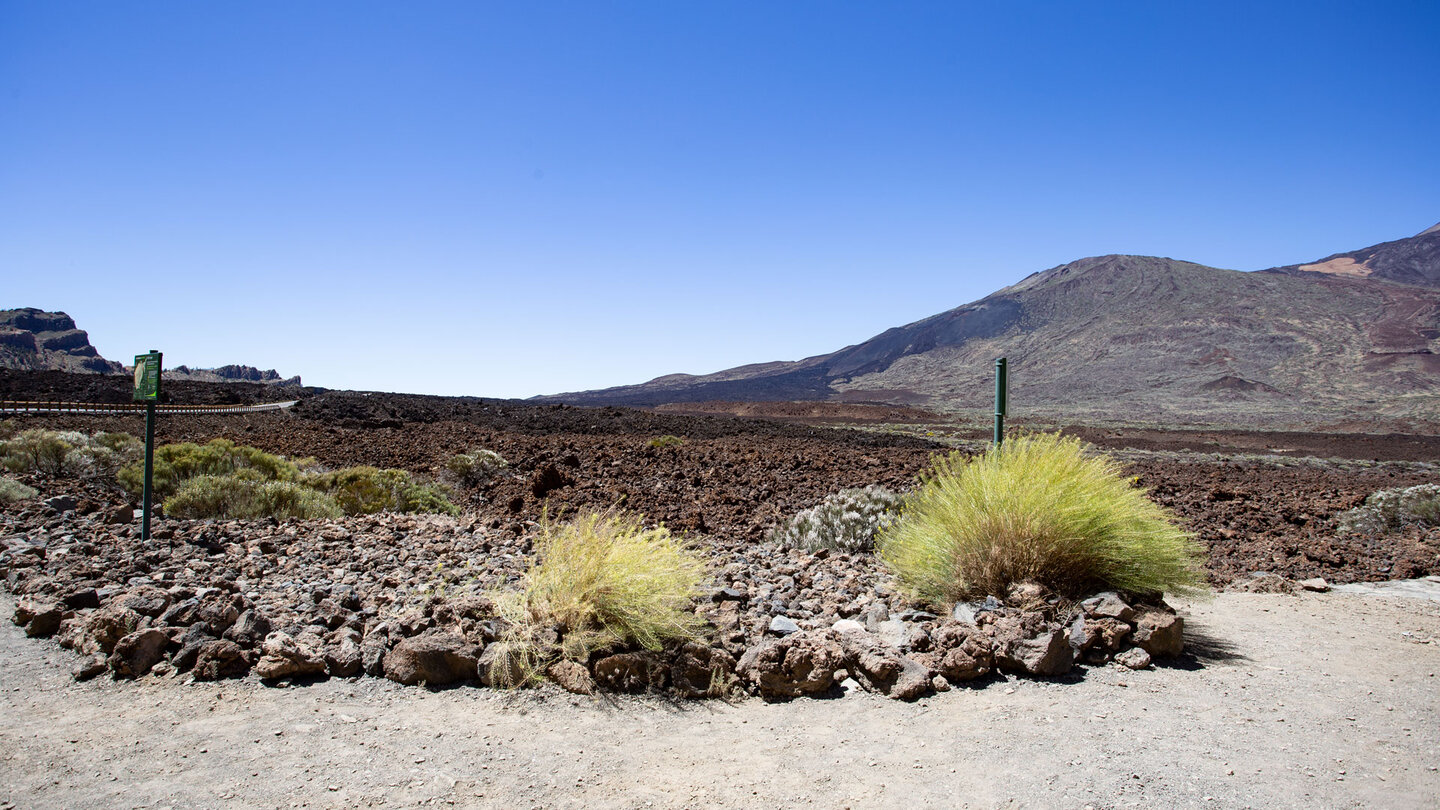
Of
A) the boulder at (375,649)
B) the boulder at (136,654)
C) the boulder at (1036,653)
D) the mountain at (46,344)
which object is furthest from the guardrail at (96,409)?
the mountain at (46,344)

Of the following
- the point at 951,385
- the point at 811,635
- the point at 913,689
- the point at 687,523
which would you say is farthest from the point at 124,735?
the point at 951,385

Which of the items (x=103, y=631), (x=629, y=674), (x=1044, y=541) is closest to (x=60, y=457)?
(x=103, y=631)

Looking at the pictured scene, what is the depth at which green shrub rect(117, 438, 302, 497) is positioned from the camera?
34.4 ft

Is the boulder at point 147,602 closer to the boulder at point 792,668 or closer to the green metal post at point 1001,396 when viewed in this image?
the boulder at point 792,668

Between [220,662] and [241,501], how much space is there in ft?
18.9

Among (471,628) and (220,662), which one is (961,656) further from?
(220,662)

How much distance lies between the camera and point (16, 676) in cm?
436

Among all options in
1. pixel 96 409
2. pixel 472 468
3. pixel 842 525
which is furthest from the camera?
pixel 96 409

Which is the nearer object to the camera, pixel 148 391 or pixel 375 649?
pixel 375 649

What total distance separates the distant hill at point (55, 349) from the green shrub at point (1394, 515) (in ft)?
275

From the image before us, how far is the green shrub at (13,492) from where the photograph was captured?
364 inches

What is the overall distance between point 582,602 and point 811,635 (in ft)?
4.41

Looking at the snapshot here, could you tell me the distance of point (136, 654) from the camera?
14.3 ft

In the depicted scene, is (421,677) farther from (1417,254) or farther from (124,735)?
(1417,254)
